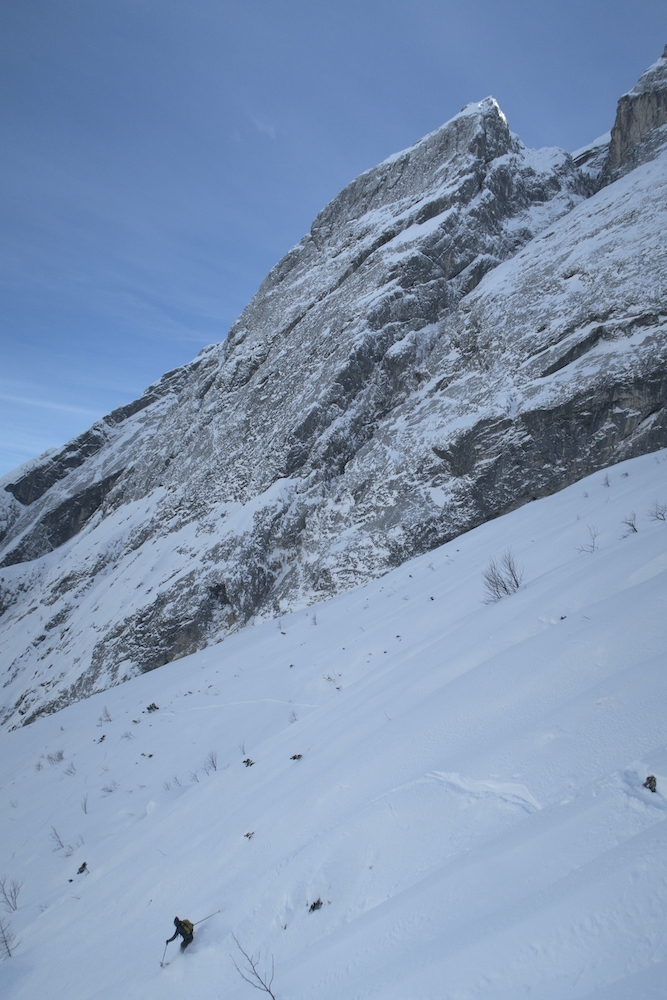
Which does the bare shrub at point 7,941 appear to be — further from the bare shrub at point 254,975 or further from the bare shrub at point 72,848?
the bare shrub at point 254,975

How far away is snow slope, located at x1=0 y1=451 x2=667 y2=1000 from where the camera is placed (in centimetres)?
118

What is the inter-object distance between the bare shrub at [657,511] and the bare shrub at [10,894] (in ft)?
20.8

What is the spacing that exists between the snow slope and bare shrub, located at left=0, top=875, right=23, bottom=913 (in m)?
0.06

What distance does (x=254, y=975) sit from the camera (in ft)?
5.44

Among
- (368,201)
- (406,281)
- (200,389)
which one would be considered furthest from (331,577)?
(368,201)

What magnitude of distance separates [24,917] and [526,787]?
3.88 metres

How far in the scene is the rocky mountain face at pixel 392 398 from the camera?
38.1ft

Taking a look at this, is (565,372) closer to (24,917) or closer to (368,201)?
(24,917)

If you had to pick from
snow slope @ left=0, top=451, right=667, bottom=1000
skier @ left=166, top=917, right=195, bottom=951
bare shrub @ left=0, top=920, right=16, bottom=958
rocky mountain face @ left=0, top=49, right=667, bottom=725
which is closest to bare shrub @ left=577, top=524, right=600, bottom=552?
snow slope @ left=0, top=451, right=667, bottom=1000

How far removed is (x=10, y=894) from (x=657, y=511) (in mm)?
6646

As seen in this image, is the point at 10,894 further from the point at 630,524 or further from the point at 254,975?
the point at 630,524

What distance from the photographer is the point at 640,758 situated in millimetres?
1513

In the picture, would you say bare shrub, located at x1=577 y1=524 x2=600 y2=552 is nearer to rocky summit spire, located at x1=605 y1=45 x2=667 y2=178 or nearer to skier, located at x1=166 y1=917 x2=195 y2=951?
skier, located at x1=166 y1=917 x2=195 y2=951

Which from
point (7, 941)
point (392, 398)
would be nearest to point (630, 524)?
point (7, 941)
